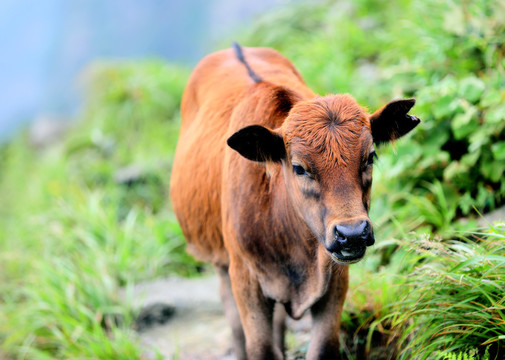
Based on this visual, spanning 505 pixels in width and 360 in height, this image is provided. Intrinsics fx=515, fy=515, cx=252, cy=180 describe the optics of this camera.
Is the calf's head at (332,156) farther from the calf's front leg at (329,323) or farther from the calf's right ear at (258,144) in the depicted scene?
the calf's front leg at (329,323)

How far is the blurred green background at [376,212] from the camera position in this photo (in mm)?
3426

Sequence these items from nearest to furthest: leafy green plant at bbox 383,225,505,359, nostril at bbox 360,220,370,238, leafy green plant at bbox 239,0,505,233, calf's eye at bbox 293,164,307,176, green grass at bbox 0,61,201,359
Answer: nostril at bbox 360,220,370,238
calf's eye at bbox 293,164,307,176
leafy green plant at bbox 383,225,505,359
leafy green plant at bbox 239,0,505,233
green grass at bbox 0,61,201,359

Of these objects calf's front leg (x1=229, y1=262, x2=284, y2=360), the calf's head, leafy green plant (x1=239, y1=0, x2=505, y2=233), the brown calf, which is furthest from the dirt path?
the calf's head

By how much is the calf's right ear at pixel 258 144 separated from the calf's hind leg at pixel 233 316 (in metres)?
1.60

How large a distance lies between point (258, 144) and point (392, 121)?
0.84 m

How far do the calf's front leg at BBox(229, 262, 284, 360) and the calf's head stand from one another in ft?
2.33

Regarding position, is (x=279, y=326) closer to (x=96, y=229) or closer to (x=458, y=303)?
(x=458, y=303)

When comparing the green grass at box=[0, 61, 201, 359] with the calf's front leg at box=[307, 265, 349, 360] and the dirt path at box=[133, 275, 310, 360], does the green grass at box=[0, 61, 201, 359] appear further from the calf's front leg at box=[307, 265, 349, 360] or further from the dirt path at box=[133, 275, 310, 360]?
the calf's front leg at box=[307, 265, 349, 360]

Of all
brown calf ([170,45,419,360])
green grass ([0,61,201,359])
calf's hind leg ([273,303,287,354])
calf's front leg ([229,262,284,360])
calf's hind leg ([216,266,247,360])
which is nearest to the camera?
brown calf ([170,45,419,360])

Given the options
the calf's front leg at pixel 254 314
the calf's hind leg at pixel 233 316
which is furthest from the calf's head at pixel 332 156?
the calf's hind leg at pixel 233 316

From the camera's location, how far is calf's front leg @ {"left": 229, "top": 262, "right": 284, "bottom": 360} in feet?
11.7

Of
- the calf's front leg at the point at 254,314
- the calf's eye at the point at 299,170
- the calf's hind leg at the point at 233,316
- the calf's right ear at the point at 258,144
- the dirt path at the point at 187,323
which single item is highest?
the calf's right ear at the point at 258,144

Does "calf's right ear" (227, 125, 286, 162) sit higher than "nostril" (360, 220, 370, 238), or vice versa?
"calf's right ear" (227, 125, 286, 162)

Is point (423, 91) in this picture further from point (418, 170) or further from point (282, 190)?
point (282, 190)
